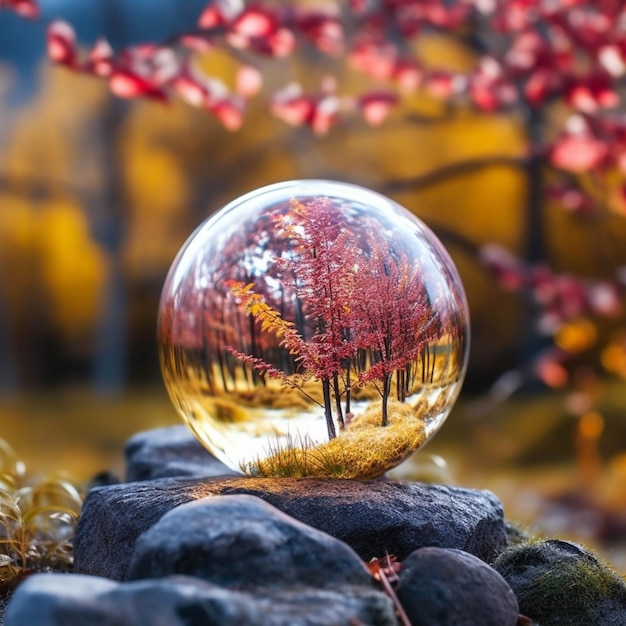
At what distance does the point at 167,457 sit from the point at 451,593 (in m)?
1.70

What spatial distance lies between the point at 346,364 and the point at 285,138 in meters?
6.03

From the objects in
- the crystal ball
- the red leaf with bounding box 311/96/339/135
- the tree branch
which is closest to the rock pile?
the crystal ball

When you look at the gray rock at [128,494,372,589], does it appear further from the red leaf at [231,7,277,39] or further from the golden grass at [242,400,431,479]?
the red leaf at [231,7,277,39]

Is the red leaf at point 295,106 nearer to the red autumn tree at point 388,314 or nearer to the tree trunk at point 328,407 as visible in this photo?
the red autumn tree at point 388,314

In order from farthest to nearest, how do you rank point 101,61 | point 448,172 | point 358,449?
point 448,172 < point 101,61 < point 358,449

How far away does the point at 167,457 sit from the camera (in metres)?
3.34

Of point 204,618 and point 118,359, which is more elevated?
point 204,618

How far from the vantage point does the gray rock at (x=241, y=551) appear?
1.76 metres

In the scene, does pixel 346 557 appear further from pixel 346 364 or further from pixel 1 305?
pixel 1 305

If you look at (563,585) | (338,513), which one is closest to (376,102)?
(338,513)

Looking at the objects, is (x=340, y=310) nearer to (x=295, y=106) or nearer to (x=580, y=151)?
(x=295, y=106)

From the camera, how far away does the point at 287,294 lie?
2268mm

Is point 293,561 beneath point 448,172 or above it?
beneath

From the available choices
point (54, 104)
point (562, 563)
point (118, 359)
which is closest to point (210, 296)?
point (562, 563)
